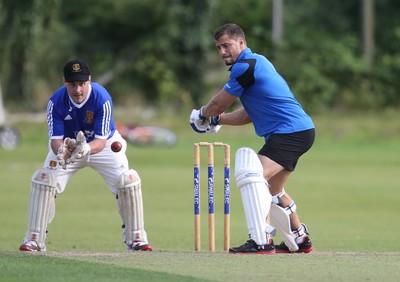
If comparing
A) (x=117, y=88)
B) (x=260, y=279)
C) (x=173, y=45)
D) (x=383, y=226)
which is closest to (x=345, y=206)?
(x=383, y=226)

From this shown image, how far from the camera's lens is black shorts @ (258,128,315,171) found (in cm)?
894

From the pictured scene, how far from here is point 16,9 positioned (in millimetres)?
15422

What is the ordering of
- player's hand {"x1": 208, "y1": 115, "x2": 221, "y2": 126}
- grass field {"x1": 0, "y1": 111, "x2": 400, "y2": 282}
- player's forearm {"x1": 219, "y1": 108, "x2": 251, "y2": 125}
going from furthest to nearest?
player's forearm {"x1": 219, "y1": 108, "x2": 251, "y2": 125} < player's hand {"x1": 208, "y1": 115, "x2": 221, "y2": 126} < grass field {"x1": 0, "y1": 111, "x2": 400, "y2": 282}

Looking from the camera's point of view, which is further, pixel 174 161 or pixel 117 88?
pixel 117 88

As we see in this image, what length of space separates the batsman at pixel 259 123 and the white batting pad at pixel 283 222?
0.14m

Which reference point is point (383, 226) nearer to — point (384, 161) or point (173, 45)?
point (384, 161)

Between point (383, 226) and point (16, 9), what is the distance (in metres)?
5.85

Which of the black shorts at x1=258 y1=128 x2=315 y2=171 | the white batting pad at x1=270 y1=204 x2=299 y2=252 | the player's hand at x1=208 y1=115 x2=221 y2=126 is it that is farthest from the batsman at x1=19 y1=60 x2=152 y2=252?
the black shorts at x1=258 y1=128 x2=315 y2=171

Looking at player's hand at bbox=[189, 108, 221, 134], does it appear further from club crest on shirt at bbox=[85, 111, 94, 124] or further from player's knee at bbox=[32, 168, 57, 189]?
player's knee at bbox=[32, 168, 57, 189]

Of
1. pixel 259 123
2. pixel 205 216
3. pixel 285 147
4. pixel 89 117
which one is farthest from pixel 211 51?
pixel 285 147

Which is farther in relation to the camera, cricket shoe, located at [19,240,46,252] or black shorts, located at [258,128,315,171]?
cricket shoe, located at [19,240,46,252]

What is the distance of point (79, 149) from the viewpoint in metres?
9.23

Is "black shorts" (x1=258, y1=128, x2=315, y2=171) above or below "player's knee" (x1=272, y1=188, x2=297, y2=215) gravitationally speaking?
above

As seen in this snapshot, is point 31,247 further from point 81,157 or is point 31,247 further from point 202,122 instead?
point 202,122
